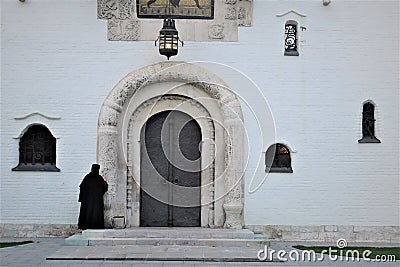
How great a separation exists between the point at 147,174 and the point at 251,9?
3.95 m

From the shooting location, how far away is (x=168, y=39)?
45.4ft

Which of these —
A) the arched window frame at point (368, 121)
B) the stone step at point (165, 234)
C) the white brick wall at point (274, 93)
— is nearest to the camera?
the stone step at point (165, 234)

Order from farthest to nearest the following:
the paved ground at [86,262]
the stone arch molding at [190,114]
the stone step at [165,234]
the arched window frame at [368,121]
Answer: the arched window frame at [368,121] → the stone arch molding at [190,114] → the stone step at [165,234] → the paved ground at [86,262]

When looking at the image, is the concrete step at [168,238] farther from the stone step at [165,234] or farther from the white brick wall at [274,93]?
the white brick wall at [274,93]

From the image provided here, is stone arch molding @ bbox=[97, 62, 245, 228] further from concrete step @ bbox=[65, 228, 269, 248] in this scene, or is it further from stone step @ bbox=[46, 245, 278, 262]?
stone step @ bbox=[46, 245, 278, 262]

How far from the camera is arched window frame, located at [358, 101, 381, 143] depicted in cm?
1466

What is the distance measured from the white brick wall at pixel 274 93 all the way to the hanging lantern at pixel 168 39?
21.5 inches

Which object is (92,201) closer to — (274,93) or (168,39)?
(168,39)

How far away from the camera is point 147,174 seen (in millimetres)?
14594

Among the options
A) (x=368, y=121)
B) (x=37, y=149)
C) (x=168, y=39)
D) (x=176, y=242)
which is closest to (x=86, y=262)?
(x=176, y=242)

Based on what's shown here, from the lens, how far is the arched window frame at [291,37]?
14.7m

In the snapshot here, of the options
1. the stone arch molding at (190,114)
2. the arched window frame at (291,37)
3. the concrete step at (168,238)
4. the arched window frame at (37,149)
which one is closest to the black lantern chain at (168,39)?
the stone arch molding at (190,114)

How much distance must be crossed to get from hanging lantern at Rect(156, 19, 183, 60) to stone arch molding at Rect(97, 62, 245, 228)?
0.52 metres

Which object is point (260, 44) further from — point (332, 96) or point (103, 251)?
point (103, 251)
